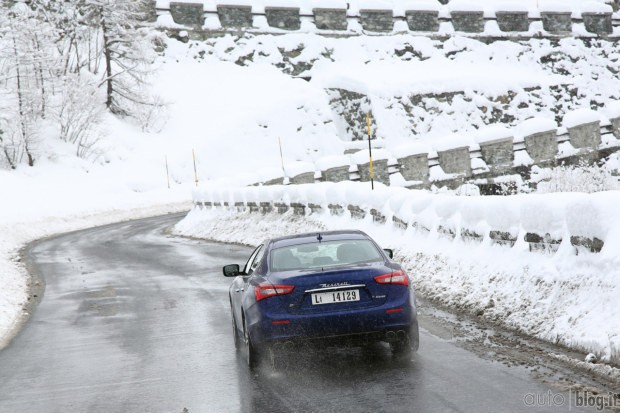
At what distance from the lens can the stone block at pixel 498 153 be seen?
29438 mm

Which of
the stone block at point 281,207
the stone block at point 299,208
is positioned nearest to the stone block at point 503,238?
the stone block at point 299,208

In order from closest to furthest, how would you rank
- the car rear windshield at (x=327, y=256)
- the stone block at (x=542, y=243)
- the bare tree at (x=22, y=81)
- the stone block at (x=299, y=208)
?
the car rear windshield at (x=327, y=256) → the stone block at (x=542, y=243) → the stone block at (x=299, y=208) → the bare tree at (x=22, y=81)

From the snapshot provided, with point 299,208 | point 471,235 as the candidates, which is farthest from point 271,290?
point 299,208

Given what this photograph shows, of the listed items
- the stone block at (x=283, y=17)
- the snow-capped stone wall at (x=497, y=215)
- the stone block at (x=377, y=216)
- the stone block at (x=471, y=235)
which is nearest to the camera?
the snow-capped stone wall at (x=497, y=215)

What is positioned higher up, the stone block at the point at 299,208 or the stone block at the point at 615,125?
the stone block at the point at 615,125

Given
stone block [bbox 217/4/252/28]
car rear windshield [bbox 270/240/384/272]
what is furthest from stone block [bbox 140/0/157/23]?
car rear windshield [bbox 270/240/384/272]

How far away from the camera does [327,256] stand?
859 centimetres

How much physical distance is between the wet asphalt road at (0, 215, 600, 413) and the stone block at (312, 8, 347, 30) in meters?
50.8

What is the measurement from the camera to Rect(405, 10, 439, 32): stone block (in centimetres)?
6500

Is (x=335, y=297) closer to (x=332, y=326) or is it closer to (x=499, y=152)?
(x=332, y=326)

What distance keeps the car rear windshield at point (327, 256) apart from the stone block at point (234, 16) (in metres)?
56.1

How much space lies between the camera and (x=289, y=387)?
7.46m

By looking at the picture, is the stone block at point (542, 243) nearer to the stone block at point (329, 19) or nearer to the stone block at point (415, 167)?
the stone block at point (415, 167)

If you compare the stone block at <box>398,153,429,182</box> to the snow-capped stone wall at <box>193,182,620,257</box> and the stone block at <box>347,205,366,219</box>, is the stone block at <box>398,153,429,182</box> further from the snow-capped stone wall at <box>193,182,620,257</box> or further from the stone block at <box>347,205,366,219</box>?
the stone block at <box>347,205,366,219</box>
